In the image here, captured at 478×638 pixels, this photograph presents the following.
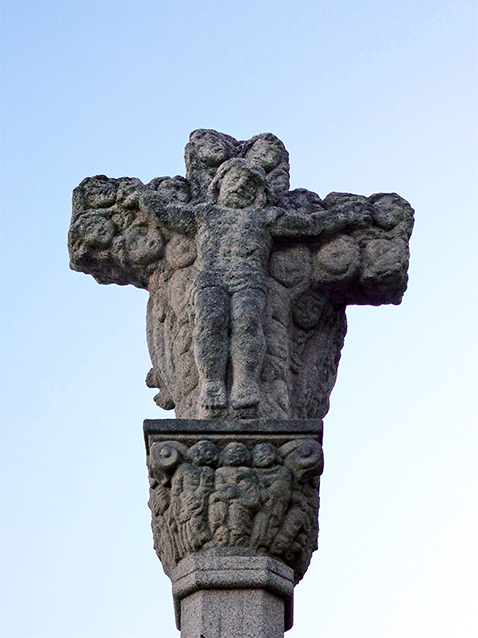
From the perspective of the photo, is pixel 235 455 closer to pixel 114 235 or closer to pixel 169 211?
pixel 169 211

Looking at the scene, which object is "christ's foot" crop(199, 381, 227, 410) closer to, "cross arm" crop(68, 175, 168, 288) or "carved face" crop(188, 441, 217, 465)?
"carved face" crop(188, 441, 217, 465)

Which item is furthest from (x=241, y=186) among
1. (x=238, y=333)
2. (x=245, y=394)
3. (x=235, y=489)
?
(x=235, y=489)

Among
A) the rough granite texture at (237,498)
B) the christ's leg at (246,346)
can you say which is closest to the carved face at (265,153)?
the christ's leg at (246,346)

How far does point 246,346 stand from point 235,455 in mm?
892

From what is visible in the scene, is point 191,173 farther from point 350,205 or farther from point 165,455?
point 165,455

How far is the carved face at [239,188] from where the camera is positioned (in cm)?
1109

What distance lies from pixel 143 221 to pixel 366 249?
172 centimetres

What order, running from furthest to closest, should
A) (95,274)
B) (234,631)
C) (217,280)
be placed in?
(95,274) → (217,280) → (234,631)

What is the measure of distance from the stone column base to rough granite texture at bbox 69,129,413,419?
1.19 metres

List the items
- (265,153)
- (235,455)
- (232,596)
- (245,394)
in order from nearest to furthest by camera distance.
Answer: (232,596), (235,455), (245,394), (265,153)

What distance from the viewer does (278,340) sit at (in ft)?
35.0

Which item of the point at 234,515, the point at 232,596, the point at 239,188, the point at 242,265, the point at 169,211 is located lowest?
the point at 232,596

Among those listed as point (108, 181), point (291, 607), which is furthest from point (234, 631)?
point (108, 181)

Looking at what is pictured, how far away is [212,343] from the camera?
10.4 meters
